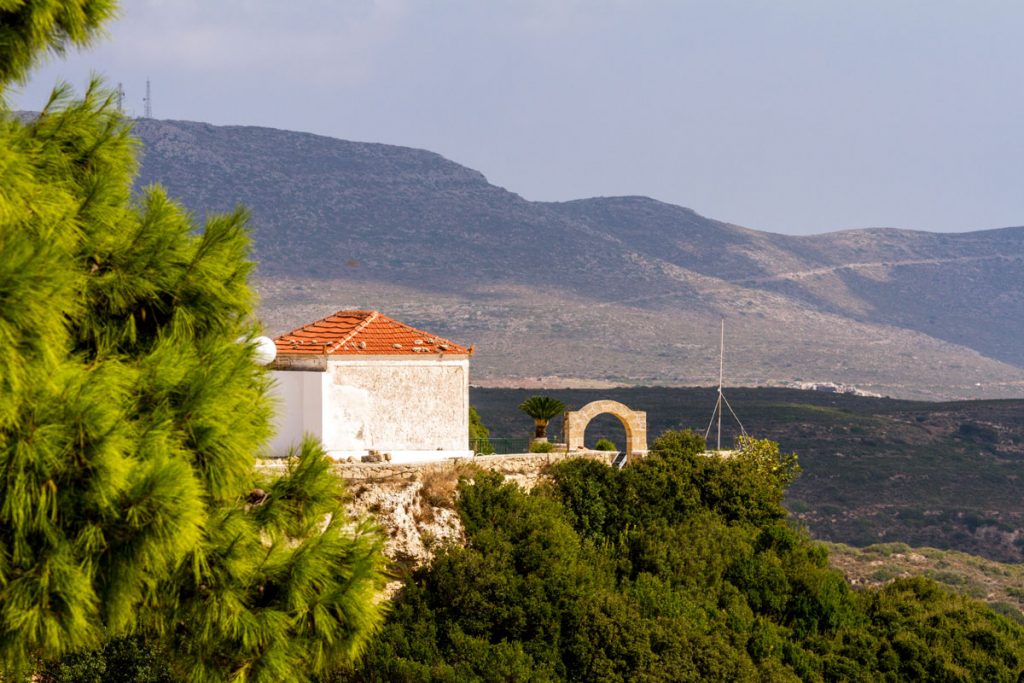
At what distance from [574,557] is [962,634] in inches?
407

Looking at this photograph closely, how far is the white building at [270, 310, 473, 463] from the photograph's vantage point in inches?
1206

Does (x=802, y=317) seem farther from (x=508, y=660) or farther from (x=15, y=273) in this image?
(x=15, y=273)

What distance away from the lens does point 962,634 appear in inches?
1346

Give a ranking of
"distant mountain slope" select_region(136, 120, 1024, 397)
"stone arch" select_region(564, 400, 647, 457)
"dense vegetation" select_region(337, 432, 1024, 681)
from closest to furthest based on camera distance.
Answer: "dense vegetation" select_region(337, 432, 1024, 681) → "stone arch" select_region(564, 400, 647, 457) → "distant mountain slope" select_region(136, 120, 1024, 397)

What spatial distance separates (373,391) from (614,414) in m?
7.35

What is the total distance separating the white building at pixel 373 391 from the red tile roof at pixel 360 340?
0.9 inches

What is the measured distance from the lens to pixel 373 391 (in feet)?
103

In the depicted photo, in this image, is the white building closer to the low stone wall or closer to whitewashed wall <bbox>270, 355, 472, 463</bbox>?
whitewashed wall <bbox>270, 355, 472, 463</bbox>

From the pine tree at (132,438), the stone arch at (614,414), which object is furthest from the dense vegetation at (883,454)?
the pine tree at (132,438)

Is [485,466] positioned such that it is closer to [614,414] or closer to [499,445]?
[614,414]

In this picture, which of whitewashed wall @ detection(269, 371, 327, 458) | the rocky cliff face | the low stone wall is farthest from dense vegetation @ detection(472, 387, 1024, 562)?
whitewashed wall @ detection(269, 371, 327, 458)

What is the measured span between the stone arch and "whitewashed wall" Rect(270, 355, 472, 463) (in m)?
3.88

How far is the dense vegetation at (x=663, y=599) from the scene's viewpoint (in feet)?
95.0

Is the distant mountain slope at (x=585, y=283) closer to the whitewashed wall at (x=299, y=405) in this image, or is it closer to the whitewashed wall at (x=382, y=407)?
the whitewashed wall at (x=382, y=407)
